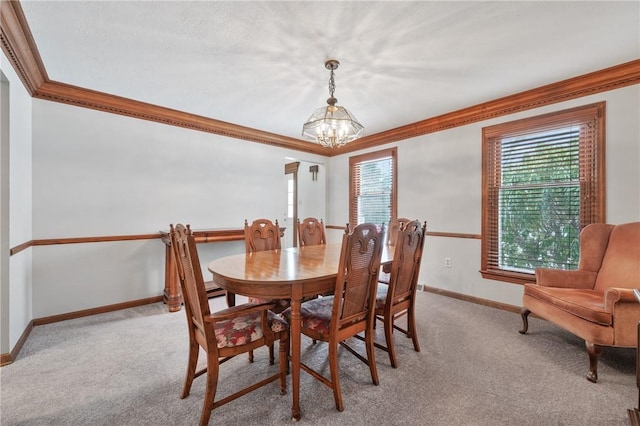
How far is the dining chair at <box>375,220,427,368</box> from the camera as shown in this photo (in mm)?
2008

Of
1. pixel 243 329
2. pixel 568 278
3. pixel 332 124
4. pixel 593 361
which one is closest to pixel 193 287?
pixel 243 329

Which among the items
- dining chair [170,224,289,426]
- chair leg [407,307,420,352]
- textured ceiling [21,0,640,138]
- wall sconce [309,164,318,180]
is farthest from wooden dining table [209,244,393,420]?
wall sconce [309,164,318,180]

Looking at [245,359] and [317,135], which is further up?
[317,135]

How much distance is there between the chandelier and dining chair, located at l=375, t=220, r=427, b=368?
1.04m

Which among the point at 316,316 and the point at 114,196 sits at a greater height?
the point at 114,196

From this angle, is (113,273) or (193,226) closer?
(113,273)

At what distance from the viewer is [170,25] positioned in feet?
6.27

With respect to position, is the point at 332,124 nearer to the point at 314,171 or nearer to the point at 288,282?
the point at 288,282

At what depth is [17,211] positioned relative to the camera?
2.27 metres

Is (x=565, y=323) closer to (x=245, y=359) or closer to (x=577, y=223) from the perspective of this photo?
(x=577, y=223)

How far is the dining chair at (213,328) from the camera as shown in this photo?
4.79 ft

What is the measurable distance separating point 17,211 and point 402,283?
310 centimetres

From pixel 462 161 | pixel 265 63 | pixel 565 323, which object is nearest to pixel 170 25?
pixel 265 63

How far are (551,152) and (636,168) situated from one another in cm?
65
